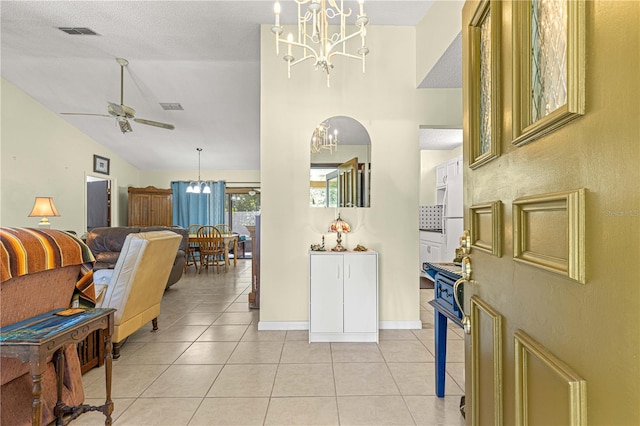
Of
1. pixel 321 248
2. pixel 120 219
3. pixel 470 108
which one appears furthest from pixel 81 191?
pixel 470 108

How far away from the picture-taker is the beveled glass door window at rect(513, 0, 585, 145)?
0.51 m

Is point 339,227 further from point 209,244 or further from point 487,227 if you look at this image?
point 209,244

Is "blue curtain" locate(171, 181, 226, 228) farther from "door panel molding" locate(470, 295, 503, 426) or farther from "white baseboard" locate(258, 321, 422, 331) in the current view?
"door panel molding" locate(470, 295, 503, 426)

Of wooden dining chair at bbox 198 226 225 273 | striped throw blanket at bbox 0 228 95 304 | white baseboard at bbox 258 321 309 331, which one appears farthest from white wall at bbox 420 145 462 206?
striped throw blanket at bbox 0 228 95 304

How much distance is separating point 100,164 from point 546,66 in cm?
844

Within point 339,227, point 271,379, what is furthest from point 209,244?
point 271,379

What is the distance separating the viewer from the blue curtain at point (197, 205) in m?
8.49

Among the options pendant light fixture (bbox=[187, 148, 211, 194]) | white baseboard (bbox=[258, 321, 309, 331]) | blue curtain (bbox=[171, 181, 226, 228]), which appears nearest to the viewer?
white baseboard (bbox=[258, 321, 309, 331])

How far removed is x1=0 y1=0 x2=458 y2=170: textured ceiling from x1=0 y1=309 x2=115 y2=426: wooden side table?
9.22ft

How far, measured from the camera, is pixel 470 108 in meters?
1.05

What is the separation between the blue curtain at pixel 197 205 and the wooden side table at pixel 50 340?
282 inches

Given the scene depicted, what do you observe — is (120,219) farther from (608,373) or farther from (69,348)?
(608,373)

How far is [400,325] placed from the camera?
324 cm

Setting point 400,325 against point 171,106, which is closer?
point 400,325
